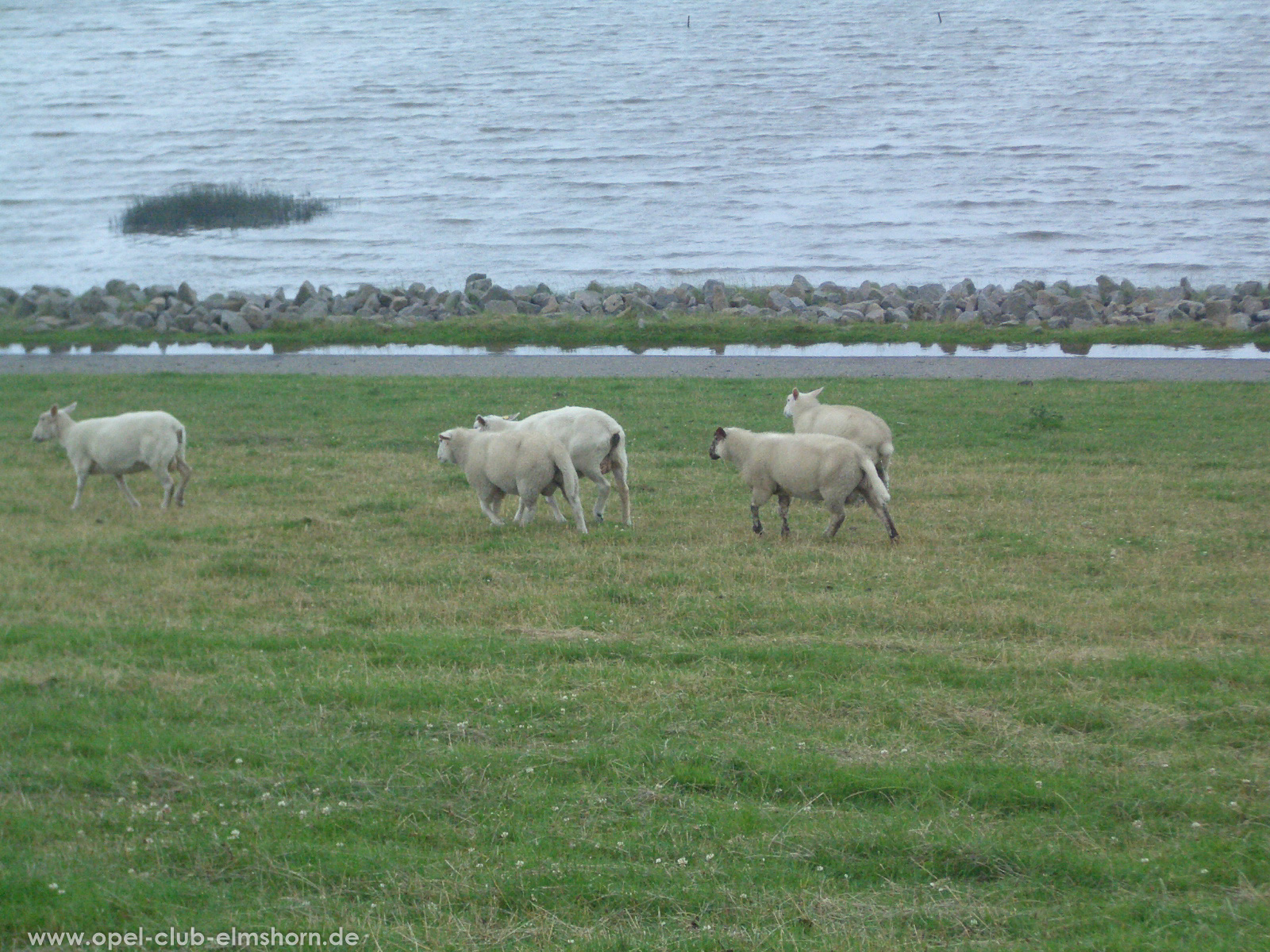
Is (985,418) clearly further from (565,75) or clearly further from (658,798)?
(565,75)

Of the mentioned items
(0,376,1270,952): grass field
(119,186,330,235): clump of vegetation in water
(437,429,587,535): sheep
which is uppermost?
(119,186,330,235): clump of vegetation in water

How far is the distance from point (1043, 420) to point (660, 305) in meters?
19.2

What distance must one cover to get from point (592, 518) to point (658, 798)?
739 cm

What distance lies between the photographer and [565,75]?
75.8m

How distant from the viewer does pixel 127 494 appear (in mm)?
14430

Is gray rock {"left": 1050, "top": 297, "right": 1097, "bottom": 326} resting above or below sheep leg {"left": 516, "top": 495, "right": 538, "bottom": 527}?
above

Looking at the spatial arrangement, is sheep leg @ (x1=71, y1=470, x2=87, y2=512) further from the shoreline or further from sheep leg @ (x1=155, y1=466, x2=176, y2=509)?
the shoreline

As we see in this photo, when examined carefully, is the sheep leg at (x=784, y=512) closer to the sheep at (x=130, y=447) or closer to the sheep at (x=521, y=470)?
the sheep at (x=521, y=470)

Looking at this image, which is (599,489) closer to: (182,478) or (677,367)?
(182,478)

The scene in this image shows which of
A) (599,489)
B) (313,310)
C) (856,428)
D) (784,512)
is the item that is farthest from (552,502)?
(313,310)

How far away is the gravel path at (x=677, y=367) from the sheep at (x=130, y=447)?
11.3 metres

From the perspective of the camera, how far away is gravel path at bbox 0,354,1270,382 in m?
24.0

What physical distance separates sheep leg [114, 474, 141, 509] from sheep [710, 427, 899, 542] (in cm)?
694

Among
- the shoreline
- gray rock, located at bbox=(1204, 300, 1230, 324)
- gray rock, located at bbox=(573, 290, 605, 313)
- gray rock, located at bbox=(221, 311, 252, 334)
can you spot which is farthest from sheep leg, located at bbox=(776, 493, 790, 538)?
gray rock, located at bbox=(221, 311, 252, 334)
